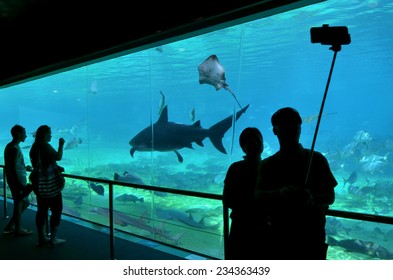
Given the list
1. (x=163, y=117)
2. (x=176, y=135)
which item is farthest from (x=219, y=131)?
(x=163, y=117)

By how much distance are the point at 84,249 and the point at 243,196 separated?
2704mm

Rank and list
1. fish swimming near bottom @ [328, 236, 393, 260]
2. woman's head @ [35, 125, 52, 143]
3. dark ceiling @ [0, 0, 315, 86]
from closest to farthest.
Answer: dark ceiling @ [0, 0, 315, 86] < woman's head @ [35, 125, 52, 143] < fish swimming near bottom @ [328, 236, 393, 260]

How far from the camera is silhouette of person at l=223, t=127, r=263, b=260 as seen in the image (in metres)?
1.75

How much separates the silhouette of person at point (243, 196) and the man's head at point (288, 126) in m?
0.29

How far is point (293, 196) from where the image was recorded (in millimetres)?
1427

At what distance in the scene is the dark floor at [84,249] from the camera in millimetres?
3496

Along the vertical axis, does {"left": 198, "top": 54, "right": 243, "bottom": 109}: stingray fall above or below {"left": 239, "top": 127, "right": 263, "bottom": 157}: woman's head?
above

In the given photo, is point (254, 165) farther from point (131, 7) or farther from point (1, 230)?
point (1, 230)

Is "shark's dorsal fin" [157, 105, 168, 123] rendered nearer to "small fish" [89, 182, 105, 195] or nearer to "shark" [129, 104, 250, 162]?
"shark" [129, 104, 250, 162]

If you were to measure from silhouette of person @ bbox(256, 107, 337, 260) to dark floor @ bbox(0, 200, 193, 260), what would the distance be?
200 cm

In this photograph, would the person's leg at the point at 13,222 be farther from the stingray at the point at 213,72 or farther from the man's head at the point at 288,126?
the stingray at the point at 213,72

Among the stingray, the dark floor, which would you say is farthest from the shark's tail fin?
the dark floor

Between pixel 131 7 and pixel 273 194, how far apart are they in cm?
293

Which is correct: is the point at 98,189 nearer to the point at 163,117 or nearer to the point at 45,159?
the point at 163,117
